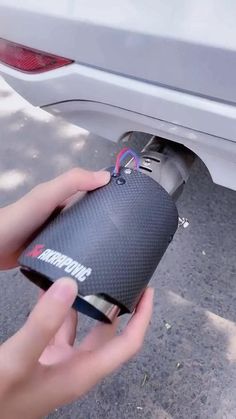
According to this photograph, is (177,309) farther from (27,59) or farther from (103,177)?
(27,59)

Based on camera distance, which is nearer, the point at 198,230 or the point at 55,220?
the point at 55,220

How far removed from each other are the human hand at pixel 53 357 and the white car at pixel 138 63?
20.5 inches

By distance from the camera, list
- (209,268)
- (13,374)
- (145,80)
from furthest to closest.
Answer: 1. (209,268)
2. (145,80)
3. (13,374)

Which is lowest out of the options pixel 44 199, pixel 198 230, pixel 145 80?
pixel 198 230

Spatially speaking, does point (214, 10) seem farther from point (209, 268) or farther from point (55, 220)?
point (209, 268)

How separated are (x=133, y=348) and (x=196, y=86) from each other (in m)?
0.65

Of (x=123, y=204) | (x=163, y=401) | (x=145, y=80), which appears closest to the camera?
(x=123, y=204)

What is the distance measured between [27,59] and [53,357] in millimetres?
924

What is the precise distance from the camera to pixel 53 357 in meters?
0.87

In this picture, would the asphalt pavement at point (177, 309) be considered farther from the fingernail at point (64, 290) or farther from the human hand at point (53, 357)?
the fingernail at point (64, 290)

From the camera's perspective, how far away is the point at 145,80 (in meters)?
1.23

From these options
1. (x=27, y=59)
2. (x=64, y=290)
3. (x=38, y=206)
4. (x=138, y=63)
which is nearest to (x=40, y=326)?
(x=64, y=290)

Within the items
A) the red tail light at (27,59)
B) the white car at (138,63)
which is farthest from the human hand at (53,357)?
the red tail light at (27,59)

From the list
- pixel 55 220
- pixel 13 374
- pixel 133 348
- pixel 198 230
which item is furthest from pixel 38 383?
pixel 198 230
